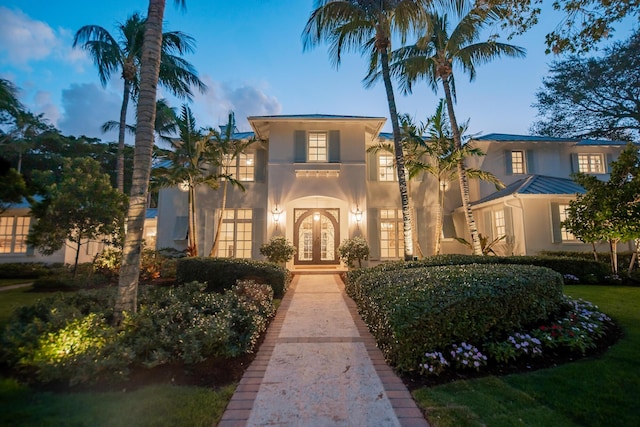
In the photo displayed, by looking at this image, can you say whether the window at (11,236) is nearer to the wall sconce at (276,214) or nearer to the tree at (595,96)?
the wall sconce at (276,214)

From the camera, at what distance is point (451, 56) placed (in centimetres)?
1159

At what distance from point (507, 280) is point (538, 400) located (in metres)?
1.87

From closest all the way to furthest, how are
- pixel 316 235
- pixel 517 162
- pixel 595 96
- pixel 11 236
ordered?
1. pixel 316 235
2. pixel 11 236
3. pixel 517 162
4. pixel 595 96

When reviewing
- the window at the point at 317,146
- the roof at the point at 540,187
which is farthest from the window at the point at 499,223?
the window at the point at 317,146

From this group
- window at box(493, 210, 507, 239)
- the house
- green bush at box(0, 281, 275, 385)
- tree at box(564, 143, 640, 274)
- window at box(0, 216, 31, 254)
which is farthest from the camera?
window at box(0, 216, 31, 254)

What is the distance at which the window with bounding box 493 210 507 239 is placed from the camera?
12844 mm

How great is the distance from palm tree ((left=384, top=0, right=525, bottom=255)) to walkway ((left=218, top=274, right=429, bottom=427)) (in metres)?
7.90

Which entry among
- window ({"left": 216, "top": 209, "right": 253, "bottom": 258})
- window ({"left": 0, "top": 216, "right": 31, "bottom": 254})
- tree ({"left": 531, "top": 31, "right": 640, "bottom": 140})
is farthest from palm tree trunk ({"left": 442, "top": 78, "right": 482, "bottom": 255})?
window ({"left": 0, "top": 216, "right": 31, "bottom": 254})

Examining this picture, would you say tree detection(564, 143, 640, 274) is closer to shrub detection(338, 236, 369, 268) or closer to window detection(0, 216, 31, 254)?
shrub detection(338, 236, 369, 268)

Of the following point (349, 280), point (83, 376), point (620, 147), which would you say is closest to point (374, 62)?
point (349, 280)

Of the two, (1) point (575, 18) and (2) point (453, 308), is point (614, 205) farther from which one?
(2) point (453, 308)

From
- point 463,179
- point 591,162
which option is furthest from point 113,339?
point 591,162

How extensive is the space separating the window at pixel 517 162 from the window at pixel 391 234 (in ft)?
21.2

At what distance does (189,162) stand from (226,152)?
4.94 ft
